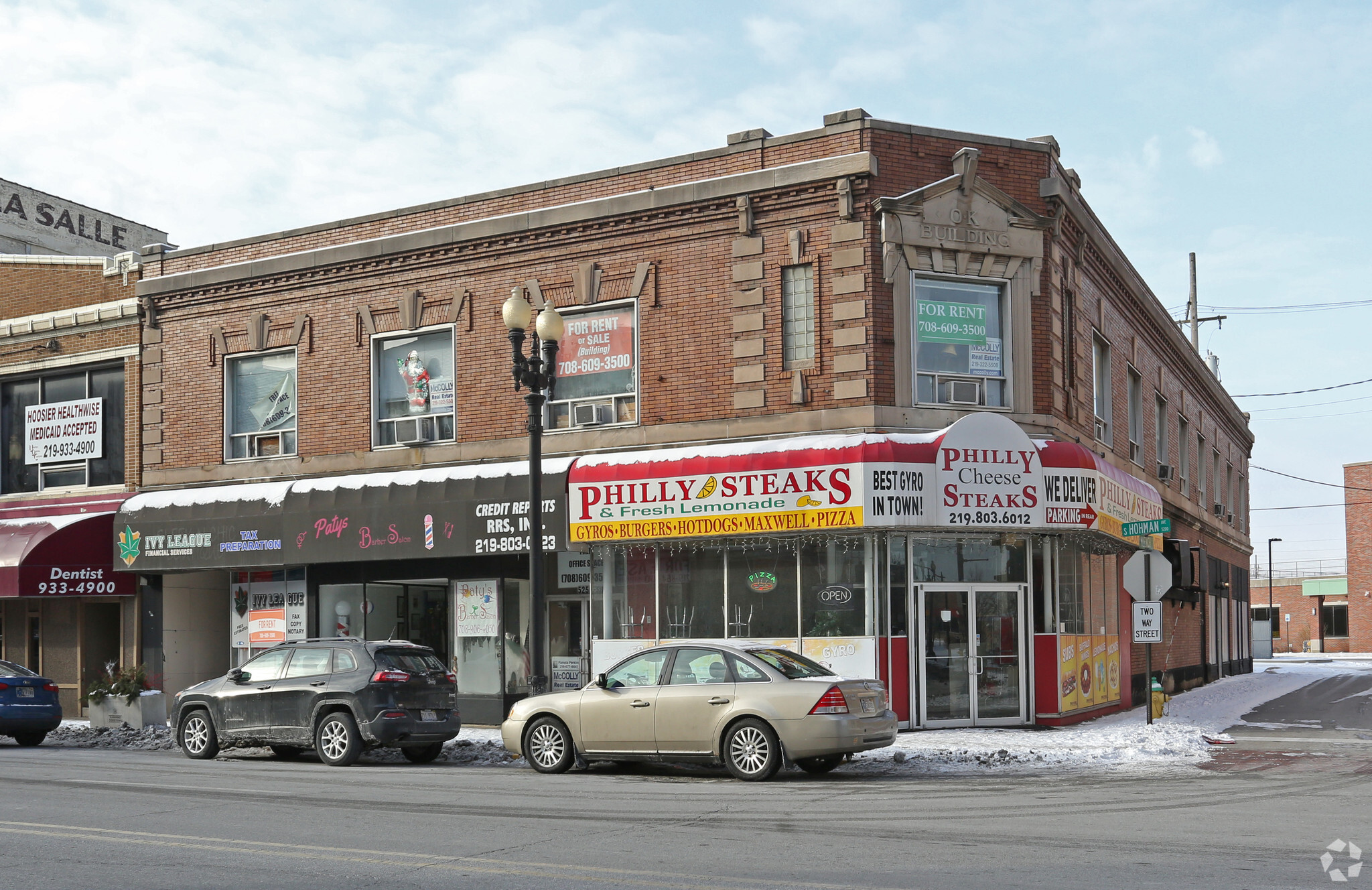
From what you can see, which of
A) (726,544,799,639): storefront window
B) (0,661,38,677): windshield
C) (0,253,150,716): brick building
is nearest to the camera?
(726,544,799,639): storefront window

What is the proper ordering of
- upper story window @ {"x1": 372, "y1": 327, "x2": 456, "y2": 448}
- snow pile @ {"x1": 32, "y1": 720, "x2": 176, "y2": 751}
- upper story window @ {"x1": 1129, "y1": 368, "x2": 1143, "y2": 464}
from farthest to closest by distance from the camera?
1. upper story window @ {"x1": 1129, "y1": 368, "x2": 1143, "y2": 464}
2. upper story window @ {"x1": 372, "y1": 327, "x2": 456, "y2": 448}
3. snow pile @ {"x1": 32, "y1": 720, "x2": 176, "y2": 751}

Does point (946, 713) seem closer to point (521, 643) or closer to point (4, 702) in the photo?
point (521, 643)

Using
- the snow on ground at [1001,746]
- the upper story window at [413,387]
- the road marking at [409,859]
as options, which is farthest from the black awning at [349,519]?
the road marking at [409,859]

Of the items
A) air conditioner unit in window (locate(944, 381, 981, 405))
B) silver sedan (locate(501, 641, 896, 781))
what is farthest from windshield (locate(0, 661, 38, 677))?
air conditioner unit in window (locate(944, 381, 981, 405))

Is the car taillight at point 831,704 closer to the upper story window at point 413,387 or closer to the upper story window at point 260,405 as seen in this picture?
the upper story window at point 413,387

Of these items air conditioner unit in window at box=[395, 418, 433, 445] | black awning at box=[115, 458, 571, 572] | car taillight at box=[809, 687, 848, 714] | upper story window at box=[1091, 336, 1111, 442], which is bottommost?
car taillight at box=[809, 687, 848, 714]

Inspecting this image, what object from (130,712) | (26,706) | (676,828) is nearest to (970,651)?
(676,828)

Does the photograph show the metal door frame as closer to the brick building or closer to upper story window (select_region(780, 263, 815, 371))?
upper story window (select_region(780, 263, 815, 371))

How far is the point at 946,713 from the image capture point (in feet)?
60.1

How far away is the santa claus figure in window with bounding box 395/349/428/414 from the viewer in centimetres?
2219

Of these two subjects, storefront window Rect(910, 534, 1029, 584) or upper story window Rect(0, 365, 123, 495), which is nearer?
storefront window Rect(910, 534, 1029, 584)

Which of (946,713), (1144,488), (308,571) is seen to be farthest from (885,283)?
(308,571)

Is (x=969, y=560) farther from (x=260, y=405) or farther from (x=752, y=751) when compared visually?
(x=260, y=405)

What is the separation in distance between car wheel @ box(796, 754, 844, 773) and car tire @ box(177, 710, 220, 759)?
26.0ft
